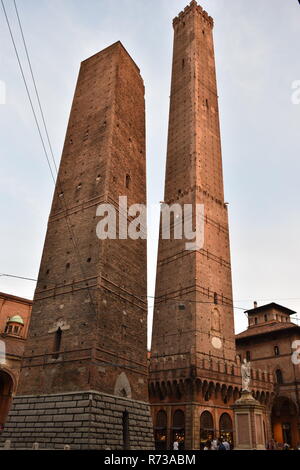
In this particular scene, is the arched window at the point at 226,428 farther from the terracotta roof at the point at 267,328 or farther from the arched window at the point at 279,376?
the terracotta roof at the point at 267,328

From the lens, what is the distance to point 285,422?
31.7 m

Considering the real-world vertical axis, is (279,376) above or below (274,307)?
below

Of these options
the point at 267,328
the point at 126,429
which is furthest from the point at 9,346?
the point at 267,328

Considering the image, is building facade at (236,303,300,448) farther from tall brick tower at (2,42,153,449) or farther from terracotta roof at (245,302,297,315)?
tall brick tower at (2,42,153,449)

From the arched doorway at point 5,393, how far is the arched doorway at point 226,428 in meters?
15.1

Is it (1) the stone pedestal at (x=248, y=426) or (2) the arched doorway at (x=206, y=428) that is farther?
(2) the arched doorway at (x=206, y=428)

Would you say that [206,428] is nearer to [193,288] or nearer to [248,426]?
[193,288]

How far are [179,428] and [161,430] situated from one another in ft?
5.46

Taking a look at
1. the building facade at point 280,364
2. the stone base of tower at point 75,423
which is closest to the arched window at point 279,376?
the building facade at point 280,364

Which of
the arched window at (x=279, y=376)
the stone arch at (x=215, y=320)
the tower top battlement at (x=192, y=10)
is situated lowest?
the arched window at (x=279, y=376)

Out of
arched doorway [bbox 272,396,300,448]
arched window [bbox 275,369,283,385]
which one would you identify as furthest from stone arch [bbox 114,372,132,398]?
arched window [bbox 275,369,283,385]

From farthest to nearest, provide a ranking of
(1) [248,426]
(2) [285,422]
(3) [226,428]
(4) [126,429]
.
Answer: (2) [285,422]
(3) [226,428]
(4) [126,429]
(1) [248,426]

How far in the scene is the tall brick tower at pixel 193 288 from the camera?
23.0 m
